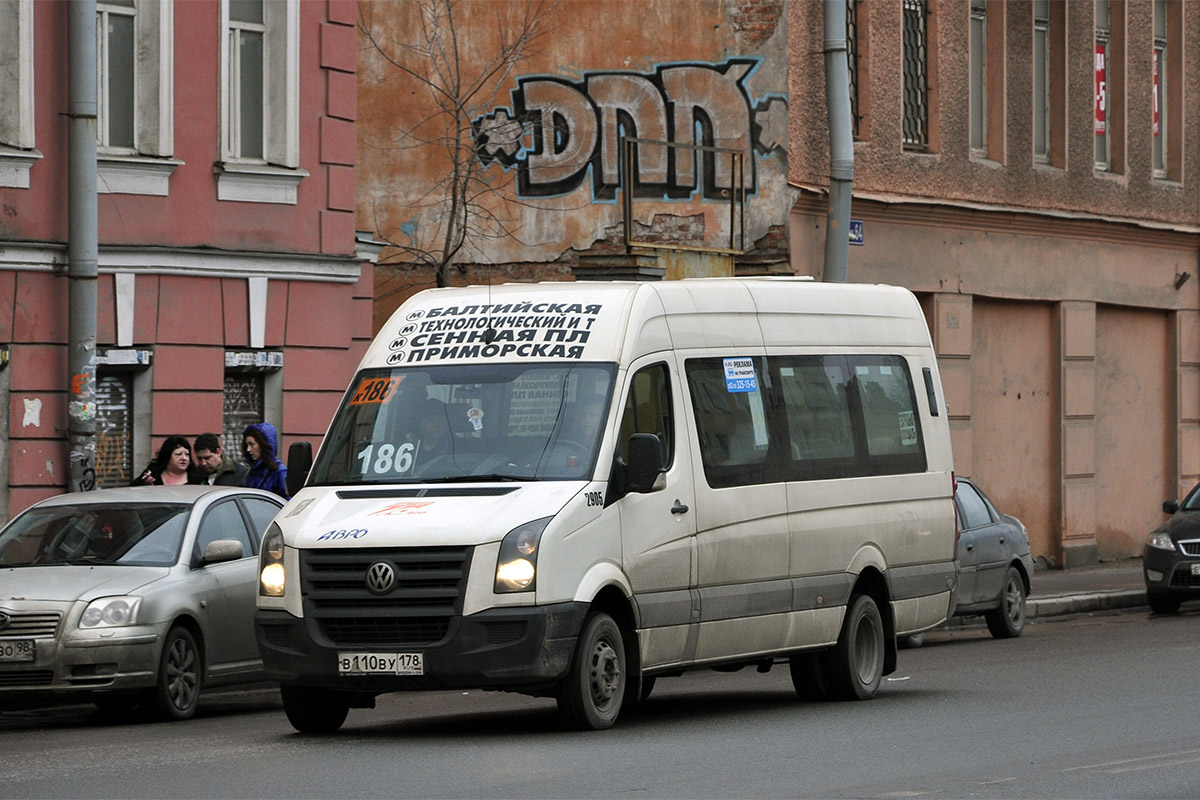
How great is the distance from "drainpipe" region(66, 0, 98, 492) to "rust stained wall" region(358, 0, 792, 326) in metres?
9.50

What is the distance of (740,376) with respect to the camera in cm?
1292

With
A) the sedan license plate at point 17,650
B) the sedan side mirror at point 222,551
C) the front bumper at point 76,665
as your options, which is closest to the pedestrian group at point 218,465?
the sedan side mirror at point 222,551

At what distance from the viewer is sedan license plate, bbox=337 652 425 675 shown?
10922 mm

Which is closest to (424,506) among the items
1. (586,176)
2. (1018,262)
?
(586,176)

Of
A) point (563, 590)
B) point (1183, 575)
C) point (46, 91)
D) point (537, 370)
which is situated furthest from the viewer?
point (1183, 575)

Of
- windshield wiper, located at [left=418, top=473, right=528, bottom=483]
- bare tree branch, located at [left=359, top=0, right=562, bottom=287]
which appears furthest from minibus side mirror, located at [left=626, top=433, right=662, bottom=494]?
bare tree branch, located at [left=359, top=0, right=562, bottom=287]

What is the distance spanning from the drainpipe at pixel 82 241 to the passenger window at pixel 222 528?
265cm

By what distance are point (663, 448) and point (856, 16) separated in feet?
48.9

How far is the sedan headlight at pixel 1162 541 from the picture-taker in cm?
2259

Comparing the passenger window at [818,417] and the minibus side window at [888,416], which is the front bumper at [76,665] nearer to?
the passenger window at [818,417]

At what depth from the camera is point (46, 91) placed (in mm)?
19000

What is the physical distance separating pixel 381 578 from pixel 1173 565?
1343 centimetres

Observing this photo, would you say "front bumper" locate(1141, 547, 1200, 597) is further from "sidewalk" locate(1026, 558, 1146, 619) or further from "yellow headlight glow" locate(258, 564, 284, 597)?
"yellow headlight glow" locate(258, 564, 284, 597)

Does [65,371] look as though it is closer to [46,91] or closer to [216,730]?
[46,91]
